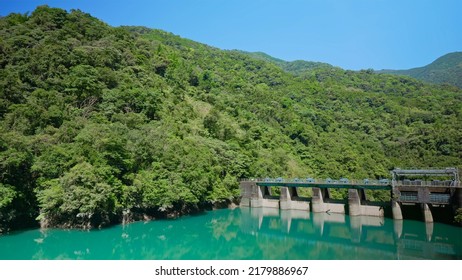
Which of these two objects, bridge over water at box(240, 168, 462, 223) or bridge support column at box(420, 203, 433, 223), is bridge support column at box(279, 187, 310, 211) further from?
bridge support column at box(420, 203, 433, 223)

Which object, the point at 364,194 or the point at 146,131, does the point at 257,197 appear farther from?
the point at 146,131

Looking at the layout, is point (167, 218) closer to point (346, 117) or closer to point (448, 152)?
point (448, 152)

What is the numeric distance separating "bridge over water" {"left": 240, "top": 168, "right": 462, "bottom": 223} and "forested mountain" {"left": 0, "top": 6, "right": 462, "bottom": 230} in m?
3.27

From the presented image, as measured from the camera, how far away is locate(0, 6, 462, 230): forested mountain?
2975cm

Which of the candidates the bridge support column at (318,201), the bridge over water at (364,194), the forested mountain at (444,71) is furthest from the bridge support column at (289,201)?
the forested mountain at (444,71)

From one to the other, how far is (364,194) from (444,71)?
154 metres

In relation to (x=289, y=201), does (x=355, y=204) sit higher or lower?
higher

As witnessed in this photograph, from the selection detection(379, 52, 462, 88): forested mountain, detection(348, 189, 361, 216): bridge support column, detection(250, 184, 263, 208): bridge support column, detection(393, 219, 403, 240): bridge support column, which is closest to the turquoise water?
detection(393, 219, 403, 240): bridge support column

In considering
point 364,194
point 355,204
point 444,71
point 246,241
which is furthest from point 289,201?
point 444,71

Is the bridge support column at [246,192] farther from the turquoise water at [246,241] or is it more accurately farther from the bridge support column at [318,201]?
the turquoise water at [246,241]

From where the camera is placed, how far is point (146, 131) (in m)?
39.7

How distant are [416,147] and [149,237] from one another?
59.7m

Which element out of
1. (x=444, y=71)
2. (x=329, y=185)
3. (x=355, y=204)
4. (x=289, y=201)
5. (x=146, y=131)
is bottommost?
(x=289, y=201)
